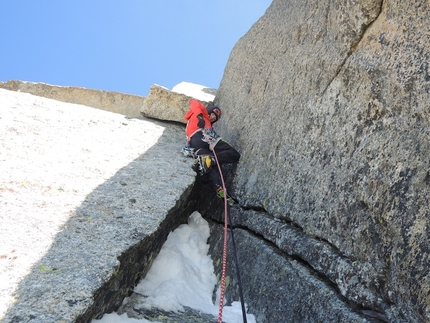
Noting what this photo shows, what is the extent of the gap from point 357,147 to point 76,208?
11.3 feet

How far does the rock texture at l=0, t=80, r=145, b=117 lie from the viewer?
1455 cm

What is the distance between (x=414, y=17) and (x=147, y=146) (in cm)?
560

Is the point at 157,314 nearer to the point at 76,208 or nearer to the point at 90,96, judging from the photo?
the point at 76,208

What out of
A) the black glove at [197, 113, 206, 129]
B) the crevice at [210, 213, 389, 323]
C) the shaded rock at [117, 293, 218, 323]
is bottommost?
the shaded rock at [117, 293, 218, 323]

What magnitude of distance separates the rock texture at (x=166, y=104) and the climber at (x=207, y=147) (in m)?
2.04

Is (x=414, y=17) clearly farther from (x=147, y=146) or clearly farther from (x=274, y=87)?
(x=147, y=146)

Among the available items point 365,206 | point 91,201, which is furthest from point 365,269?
point 91,201

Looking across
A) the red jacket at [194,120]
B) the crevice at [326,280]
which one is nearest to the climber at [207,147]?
the red jacket at [194,120]

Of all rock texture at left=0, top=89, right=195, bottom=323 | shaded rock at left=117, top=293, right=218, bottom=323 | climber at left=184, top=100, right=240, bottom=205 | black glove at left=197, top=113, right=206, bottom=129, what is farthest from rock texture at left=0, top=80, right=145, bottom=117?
shaded rock at left=117, top=293, right=218, bottom=323

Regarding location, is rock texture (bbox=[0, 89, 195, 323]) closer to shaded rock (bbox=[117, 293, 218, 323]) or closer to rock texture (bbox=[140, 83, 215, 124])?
shaded rock (bbox=[117, 293, 218, 323])

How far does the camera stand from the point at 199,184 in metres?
8.55

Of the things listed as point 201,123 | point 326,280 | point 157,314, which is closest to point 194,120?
point 201,123

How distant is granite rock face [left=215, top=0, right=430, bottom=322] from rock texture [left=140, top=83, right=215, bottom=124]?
13.0ft

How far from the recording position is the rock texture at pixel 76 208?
4.27 meters
